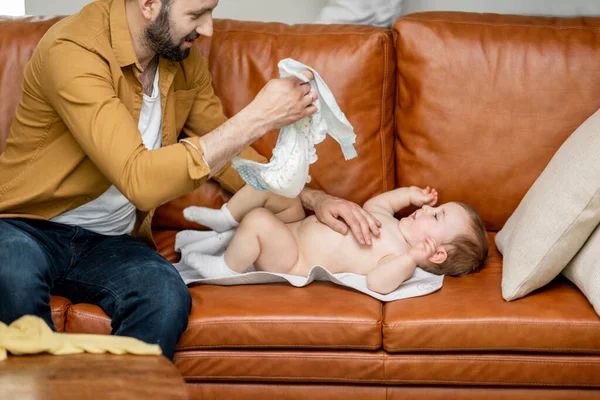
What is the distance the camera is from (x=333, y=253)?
2451mm

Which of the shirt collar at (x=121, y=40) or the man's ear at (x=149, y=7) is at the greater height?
the man's ear at (x=149, y=7)

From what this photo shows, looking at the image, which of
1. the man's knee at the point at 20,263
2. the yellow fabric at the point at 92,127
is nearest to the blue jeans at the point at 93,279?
the man's knee at the point at 20,263

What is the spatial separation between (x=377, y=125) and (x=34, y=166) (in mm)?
1066

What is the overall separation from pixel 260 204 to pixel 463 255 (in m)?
0.62

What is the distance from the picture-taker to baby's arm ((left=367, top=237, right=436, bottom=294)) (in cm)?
231

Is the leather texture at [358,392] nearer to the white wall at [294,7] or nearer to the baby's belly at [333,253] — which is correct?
the baby's belly at [333,253]

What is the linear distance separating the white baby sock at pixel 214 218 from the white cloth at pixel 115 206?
0.24m

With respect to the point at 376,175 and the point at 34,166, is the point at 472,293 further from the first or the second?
the point at 34,166

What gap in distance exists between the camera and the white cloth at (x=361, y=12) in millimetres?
2953

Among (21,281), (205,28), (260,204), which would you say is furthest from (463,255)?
(21,281)

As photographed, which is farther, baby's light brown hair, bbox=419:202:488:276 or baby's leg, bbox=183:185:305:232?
baby's leg, bbox=183:185:305:232

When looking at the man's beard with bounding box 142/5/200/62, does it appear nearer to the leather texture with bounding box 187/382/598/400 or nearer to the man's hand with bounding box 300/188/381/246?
the man's hand with bounding box 300/188/381/246

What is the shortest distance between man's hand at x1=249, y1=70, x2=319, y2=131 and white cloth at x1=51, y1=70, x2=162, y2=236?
0.40 meters

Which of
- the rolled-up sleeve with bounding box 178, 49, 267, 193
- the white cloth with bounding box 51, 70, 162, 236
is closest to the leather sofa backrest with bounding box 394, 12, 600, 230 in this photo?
the rolled-up sleeve with bounding box 178, 49, 267, 193
